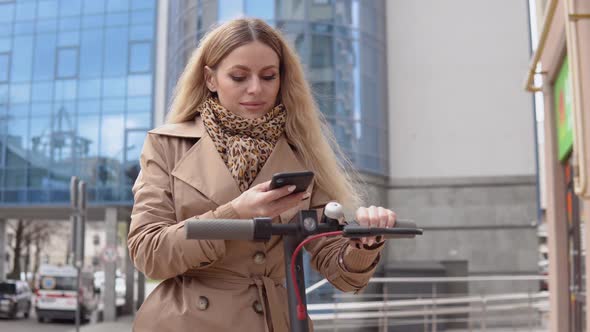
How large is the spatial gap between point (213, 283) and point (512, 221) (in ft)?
90.6

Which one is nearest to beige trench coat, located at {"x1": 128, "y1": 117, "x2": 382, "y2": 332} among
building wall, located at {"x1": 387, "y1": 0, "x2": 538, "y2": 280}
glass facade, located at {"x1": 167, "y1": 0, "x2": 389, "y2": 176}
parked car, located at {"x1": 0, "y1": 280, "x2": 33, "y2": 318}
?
glass facade, located at {"x1": 167, "y1": 0, "x2": 389, "y2": 176}

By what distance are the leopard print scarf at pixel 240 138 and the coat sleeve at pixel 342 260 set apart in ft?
0.79

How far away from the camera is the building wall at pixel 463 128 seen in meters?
28.1

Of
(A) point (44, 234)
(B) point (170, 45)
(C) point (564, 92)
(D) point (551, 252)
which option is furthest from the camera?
(A) point (44, 234)

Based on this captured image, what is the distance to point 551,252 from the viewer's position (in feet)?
23.9

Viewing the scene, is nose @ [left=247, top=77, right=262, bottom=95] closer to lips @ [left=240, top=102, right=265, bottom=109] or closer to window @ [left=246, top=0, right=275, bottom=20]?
lips @ [left=240, top=102, right=265, bottom=109]

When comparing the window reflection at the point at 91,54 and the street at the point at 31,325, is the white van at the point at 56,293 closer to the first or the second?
the street at the point at 31,325

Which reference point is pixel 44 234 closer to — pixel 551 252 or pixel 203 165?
pixel 551 252

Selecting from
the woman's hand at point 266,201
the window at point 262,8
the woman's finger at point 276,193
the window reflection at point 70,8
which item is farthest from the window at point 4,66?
the woman's finger at point 276,193

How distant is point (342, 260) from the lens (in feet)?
6.55

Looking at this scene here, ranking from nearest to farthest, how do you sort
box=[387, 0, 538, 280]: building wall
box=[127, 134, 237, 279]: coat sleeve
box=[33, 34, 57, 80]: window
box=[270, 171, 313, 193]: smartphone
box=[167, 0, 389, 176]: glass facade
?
box=[270, 171, 313, 193]: smartphone
box=[127, 134, 237, 279]: coat sleeve
box=[167, 0, 389, 176]: glass facade
box=[387, 0, 538, 280]: building wall
box=[33, 34, 57, 80]: window

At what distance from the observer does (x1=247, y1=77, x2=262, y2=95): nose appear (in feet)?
6.73

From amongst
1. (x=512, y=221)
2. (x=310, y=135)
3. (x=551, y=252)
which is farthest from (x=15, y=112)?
(x=310, y=135)

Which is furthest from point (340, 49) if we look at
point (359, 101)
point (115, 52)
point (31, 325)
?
point (31, 325)
